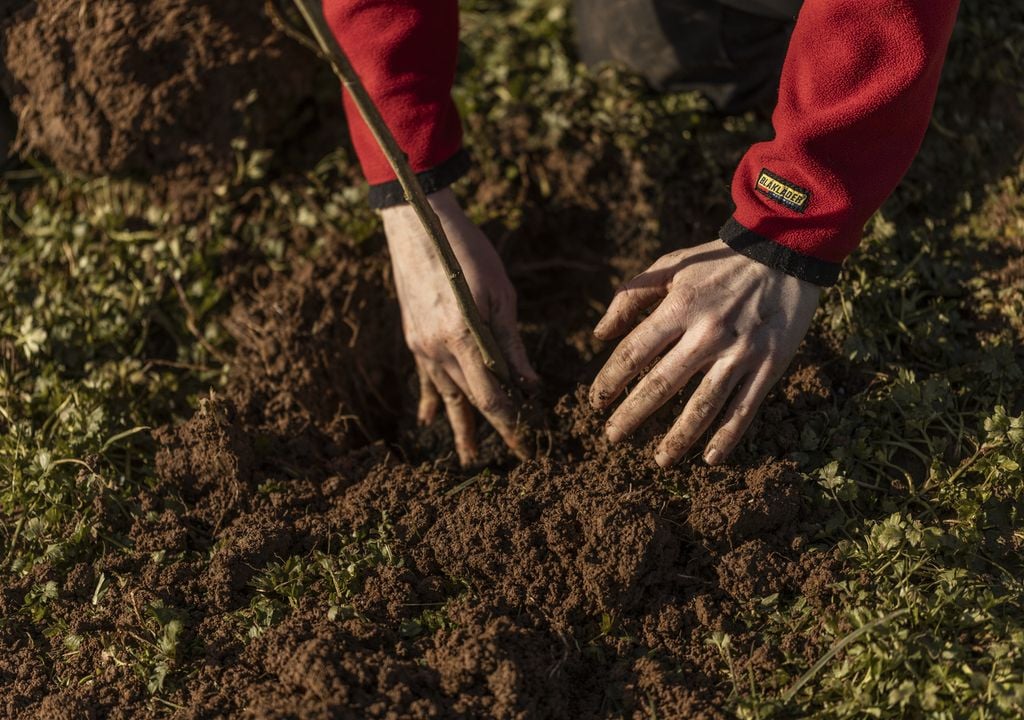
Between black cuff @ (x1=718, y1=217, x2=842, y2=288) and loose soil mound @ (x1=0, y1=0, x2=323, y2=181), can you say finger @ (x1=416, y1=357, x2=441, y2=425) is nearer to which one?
black cuff @ (x1=718, y1=217, x2=842, y2=288)

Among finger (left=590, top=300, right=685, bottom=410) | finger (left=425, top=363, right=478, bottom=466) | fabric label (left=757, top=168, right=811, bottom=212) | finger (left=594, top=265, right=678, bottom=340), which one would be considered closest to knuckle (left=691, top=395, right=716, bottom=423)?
finger (left=590, top=300, right=685, bottom=410)

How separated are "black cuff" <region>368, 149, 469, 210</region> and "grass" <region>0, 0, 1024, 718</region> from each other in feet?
1.54

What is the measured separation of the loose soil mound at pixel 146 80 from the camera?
2846 mm

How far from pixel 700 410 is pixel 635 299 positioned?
12.1 inches

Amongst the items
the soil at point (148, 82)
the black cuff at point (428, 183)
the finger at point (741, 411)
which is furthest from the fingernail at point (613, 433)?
the soil at point (148, 82)

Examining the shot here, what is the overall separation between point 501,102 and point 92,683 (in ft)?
7.07

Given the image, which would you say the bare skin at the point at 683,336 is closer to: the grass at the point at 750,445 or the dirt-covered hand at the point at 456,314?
the dirt-covered hand at the point at 456,314

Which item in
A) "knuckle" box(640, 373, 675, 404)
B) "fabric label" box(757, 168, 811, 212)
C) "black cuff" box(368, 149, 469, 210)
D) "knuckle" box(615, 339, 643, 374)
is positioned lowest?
"knuckle" box(640, 373, 675, 404)

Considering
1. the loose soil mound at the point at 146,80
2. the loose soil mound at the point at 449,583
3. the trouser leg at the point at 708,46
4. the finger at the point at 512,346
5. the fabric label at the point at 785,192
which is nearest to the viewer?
the loose soil mound at the point at 449,583

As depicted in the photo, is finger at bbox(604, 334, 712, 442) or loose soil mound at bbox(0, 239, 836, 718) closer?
loose soil mound at bbox(0, 239, 836, 718)

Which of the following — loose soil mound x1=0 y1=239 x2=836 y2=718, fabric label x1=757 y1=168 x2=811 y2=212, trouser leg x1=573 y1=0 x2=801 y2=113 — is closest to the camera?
loose soil mound x1=0 y1=239 x2=836 y2=718

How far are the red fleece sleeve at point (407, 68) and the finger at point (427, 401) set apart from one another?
0.51 meters

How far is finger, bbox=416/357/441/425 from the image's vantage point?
2557mm

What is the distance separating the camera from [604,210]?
2.91 metres
